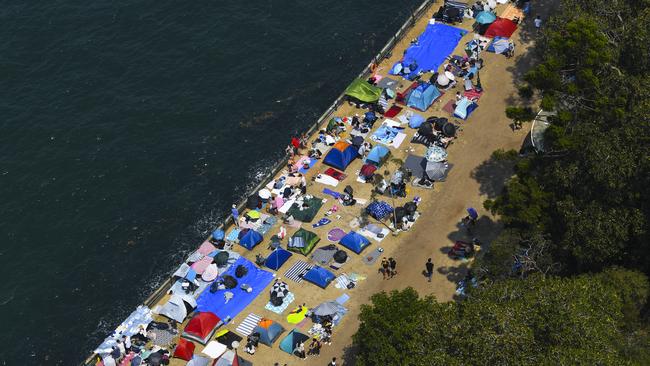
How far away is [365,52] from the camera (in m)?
114

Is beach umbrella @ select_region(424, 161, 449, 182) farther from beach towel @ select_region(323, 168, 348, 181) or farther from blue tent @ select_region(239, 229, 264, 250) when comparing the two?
blue tent @ select_region(239, 229, 264, 250)

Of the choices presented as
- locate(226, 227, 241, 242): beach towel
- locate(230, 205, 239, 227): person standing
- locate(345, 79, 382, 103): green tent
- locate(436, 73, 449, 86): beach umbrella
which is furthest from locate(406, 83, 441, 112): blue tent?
locate(226, 227, 241, 242): beach towel

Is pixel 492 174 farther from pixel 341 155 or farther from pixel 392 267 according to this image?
pixel 392 267

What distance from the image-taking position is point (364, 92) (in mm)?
103062

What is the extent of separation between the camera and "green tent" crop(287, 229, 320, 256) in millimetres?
87438

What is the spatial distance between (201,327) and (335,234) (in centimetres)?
1664

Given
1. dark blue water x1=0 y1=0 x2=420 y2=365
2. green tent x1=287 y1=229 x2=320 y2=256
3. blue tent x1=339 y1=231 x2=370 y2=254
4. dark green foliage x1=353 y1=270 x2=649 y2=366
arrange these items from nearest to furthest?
dark green foliage x1=353 y1=270 x2=649 y2=366 < blue tent x1=339 y1=231 x2=370 y2=254 < green tent x1=287 y1=229 x2=320 y2=256 < dark blue water x1=0 y1=0 x2=420 y2=365

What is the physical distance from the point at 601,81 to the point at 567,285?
76.3 ft

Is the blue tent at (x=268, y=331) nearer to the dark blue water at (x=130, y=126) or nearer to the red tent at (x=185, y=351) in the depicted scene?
the red tent at (x=185, y=351)

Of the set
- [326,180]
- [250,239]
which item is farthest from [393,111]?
[250,239]

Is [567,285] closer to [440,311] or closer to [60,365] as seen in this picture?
[440,311]

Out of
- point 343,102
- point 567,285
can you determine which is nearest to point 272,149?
point 343,102

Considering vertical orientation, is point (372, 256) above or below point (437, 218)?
below

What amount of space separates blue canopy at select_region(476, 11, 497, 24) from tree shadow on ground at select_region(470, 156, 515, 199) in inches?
863
